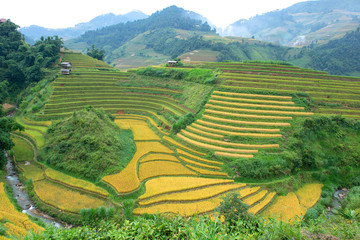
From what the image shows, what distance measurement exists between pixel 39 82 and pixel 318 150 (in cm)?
5186

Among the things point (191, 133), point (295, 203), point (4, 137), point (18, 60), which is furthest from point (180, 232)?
point (18, 60)

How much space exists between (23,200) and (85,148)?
6.66 metres

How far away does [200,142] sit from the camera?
24.4m

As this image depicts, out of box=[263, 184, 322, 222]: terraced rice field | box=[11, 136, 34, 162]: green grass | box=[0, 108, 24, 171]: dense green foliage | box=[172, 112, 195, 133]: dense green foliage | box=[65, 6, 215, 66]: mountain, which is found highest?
box=[65, 6, 215, 66]: mountain

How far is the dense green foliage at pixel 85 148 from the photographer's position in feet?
65.5

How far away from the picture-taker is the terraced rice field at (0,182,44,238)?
35.4 ft

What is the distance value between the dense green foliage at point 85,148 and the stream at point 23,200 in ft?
10.1

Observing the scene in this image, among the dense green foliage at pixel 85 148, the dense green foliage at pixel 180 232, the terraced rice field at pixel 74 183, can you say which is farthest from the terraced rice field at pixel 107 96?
the dense green foliage at pixel 180 232

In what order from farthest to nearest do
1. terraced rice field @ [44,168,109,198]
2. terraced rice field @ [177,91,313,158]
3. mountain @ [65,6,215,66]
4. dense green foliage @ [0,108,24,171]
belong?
mountain @ [65,6,215,66]
terraced rice field @ [177,91,313,158]
dense green foliage @ [0,108,24,171]
terraced rice field @ [44,168,109,198]

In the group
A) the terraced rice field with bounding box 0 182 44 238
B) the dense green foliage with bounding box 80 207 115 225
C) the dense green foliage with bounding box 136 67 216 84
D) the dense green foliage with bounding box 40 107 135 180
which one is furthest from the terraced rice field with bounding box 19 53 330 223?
the dense green foliage with bounding box 136 67 216 84

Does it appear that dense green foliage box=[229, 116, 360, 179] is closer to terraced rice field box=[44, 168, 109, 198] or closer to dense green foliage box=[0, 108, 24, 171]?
terraced rice field box=[44, 168, 109, 198]

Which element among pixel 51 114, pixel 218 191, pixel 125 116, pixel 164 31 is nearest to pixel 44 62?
pixel 51 114

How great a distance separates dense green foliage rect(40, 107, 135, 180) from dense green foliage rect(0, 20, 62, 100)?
1079 inches

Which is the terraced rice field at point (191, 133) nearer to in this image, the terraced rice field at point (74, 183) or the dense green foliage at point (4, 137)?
the terraced rice field at point (74, 183)
